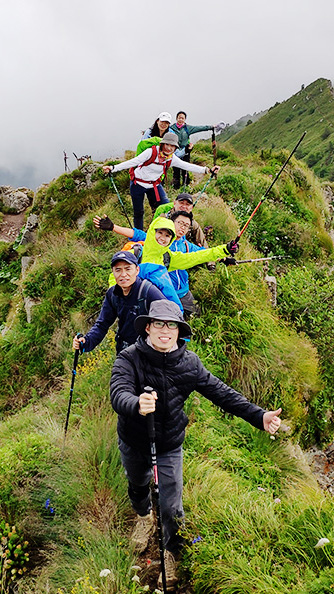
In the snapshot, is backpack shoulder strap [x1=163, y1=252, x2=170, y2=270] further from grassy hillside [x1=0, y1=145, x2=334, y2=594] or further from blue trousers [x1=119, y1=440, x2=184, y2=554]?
blue trousers [x1=119, y1=440, x2=184, y2=554]

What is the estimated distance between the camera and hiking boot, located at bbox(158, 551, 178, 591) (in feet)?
10.1

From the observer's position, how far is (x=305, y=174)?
15.6m

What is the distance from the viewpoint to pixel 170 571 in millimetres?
3213

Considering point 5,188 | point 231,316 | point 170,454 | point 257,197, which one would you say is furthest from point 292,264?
point 5,188

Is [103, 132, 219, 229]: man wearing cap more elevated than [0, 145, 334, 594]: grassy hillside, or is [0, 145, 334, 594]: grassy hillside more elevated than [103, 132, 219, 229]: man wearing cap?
[103, 132, 219, 229]: man wearing cap

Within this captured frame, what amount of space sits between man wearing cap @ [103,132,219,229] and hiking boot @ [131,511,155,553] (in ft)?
17.9

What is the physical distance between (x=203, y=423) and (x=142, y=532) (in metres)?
1.64

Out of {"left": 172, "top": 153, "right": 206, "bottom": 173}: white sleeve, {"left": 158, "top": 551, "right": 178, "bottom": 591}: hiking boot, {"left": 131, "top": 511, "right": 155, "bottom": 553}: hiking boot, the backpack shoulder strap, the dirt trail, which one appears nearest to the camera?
{"left": 158, "top": 551, "right": 178, "bottom": 591}: hiking boot

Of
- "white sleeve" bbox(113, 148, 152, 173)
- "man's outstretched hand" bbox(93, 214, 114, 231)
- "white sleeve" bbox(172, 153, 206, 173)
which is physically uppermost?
"white sleeve" bbox(113, 148, 152, 173)

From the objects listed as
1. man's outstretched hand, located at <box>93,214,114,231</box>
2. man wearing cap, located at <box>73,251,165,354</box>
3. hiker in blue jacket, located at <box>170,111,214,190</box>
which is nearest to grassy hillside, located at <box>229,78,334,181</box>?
hiker in blue jacket, located at <box>170,111,214,190</box>

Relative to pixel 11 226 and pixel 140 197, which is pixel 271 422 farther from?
pixel 11 226

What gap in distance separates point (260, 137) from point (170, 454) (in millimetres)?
141585

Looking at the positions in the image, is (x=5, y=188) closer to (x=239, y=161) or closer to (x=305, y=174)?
(x=239, y=161)

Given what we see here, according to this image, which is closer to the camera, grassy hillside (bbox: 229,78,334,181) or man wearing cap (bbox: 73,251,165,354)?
man wearing cap (bbox: 73,251,165,354)
